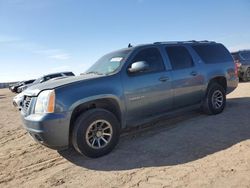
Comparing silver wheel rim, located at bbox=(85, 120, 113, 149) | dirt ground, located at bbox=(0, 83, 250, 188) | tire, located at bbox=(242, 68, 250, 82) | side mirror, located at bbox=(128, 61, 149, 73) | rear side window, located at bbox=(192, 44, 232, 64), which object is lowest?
dirt ground, located at bbox=(0, 83, 250, 188)

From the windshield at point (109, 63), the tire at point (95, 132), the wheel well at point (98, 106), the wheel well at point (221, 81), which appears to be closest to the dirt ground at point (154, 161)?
the tire at point (95, 132)

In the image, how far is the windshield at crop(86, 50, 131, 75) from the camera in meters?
5.62

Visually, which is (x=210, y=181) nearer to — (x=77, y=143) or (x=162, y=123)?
(x=77, y=143)

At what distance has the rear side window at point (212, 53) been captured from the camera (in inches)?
277

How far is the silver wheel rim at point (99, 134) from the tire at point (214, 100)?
311 centimetres

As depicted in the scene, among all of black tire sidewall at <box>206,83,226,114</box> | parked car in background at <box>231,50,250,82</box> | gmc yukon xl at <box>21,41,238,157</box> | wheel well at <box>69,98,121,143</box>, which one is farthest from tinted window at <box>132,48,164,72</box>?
parked car in background at <box>231,50,250,82</box>

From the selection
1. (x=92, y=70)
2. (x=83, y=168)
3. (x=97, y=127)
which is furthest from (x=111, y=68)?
(x=83, y=168)

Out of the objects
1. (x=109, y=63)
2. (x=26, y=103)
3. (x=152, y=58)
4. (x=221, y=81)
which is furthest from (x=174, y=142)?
(x=221, y=81)

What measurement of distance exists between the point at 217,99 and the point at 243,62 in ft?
30.7

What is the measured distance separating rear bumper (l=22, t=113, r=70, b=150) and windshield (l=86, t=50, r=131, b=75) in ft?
4.97

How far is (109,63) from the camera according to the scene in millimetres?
5953

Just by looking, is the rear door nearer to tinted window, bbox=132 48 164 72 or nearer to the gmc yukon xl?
the gmc yukon xl

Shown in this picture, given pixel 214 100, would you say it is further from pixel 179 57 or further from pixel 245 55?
pixel 245 55

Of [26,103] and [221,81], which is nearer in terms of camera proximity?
[26,103]
